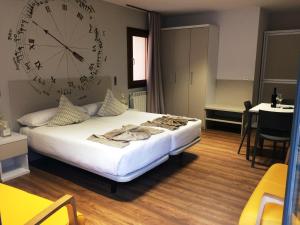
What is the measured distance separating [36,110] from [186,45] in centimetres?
308

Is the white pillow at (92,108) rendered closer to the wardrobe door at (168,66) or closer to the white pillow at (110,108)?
the white pillow at (110,108)

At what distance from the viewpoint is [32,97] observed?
133 inches

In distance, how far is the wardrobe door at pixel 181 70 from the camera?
16.6 feet

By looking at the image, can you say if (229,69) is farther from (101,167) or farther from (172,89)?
(101,167)

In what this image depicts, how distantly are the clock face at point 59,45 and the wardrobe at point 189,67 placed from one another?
1662mm

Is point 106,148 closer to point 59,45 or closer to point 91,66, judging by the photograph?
point 59,45

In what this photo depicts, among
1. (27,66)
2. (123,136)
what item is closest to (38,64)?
(27,66)

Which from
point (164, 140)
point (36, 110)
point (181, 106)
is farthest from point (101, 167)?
point (181, 106)

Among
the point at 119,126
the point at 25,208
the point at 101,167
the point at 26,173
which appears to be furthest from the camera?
the point at 119,126

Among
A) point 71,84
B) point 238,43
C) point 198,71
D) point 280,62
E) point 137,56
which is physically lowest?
point 71,84

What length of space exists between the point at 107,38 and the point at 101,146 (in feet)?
7.97

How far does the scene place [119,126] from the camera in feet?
10.9

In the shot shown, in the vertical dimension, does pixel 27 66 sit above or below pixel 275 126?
above

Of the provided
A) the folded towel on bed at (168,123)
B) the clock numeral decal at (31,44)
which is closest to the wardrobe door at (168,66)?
the folded towel on bed at (168,123)
